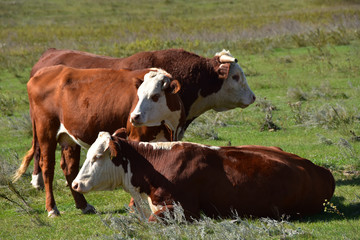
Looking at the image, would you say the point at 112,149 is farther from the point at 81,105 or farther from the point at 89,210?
the point at 89,210

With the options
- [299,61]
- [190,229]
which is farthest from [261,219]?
[299,61]

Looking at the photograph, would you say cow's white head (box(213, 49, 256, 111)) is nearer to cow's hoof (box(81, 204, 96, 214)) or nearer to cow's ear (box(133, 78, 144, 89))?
cow's ear (box(133, 78, 144, 89))

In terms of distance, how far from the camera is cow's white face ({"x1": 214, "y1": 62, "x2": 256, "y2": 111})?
984 cm

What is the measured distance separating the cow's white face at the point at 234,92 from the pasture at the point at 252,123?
1194 millimetres

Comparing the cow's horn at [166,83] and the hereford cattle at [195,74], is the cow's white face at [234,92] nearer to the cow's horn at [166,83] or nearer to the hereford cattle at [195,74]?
the hereford cattle at [195,74]

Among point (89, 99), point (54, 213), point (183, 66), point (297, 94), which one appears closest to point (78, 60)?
point (183, 66)

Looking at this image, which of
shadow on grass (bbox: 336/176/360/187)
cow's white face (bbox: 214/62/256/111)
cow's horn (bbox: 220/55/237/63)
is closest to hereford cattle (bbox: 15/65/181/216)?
cow's horn (bbox: 220/55/237/63)

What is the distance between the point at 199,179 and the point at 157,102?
1540mm

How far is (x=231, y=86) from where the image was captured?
9875mm

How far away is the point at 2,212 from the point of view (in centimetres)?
861

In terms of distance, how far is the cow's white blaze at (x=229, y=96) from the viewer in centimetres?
974

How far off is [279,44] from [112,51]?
6.63 m

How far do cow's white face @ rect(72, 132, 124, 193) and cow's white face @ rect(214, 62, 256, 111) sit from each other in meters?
3.59

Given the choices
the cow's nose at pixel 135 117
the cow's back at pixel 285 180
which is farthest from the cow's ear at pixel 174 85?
the cow's back at pixel 285 180
